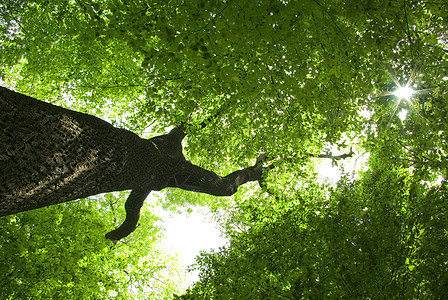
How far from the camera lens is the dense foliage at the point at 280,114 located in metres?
3.21

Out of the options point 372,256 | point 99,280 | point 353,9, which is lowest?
point 99,280

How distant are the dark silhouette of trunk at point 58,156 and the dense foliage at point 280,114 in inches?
52.8

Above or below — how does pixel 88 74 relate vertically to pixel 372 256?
above

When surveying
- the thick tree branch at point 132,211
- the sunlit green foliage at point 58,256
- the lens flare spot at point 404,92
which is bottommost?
the sunlit green foliage at point 58,256

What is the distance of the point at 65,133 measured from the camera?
113 inches

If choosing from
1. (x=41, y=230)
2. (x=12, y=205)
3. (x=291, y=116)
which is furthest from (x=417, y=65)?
(x=41, y=230)

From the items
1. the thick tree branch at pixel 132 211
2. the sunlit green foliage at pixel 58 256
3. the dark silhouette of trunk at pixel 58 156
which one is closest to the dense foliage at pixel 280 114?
the sunlit green foliage at pixel 58 256

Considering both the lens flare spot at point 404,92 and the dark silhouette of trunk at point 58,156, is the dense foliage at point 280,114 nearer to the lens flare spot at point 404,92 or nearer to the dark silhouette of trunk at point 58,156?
the lens flare spot at point 404,92

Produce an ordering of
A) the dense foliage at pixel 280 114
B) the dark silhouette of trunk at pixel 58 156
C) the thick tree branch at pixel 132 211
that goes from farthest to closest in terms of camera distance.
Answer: the thick tree branch at pixel 132 211 < the dense foliage at pixel 280 114 < the dark silhouette of trunk at pixel 58 156

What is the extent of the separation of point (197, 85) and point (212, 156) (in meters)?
2.96

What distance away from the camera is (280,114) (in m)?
6.86

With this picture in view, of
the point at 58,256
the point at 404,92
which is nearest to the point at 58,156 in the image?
the point at 58,256

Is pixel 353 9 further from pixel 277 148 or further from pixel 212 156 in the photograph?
pixel 212 156

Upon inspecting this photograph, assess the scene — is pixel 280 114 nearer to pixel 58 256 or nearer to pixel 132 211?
pixel 132 211
